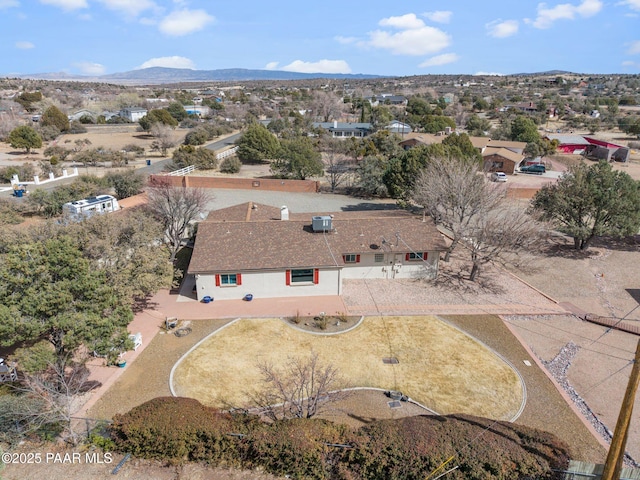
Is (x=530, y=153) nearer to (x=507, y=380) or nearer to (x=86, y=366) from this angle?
(x=507, y=380)

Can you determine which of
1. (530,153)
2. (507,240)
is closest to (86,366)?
(507,240)

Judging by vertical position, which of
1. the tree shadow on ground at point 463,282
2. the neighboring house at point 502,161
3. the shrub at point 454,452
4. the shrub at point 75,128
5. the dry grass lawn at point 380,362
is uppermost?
the shrub at point 75,128

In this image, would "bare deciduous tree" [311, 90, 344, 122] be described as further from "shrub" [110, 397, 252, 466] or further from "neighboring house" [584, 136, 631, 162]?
"shrub" [110, 397, 252, 466]

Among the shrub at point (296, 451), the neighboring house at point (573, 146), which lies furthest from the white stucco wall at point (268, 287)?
the neighboring house at point (573, 146)

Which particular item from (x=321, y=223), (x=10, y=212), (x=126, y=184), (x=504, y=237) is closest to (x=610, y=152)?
(x=504, y=237)

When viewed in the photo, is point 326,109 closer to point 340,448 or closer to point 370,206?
point 370,206

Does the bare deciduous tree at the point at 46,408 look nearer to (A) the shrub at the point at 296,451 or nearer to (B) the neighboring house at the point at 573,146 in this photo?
(A) the shrub at the point at 296,451
